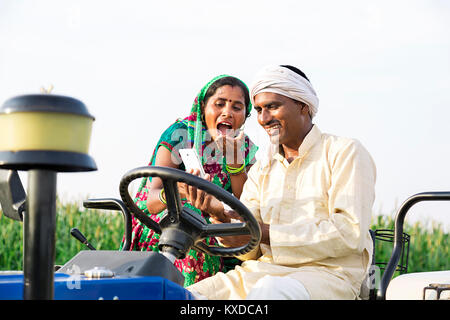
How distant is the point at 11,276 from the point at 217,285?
1072 millimetres

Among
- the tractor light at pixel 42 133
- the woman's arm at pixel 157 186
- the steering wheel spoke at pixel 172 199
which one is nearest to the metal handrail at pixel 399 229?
the steering wheel spoke at pixel 172 199

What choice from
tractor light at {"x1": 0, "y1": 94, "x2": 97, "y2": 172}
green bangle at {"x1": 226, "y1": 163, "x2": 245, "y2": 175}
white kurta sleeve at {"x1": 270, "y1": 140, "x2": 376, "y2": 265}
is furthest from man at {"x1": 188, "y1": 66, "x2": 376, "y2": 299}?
tractor light at {"x1": 0, "y1": 94, "x2": 97, "y2": 172}

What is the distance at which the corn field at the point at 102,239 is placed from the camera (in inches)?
400

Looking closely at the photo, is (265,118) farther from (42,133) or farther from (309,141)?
(42,133)

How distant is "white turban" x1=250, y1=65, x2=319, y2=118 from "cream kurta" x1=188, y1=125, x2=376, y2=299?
211mm

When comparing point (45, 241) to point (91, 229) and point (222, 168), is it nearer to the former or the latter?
point (222, 168)

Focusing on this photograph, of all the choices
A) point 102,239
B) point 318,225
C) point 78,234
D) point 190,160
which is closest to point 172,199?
point 190,160

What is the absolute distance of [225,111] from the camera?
426cm

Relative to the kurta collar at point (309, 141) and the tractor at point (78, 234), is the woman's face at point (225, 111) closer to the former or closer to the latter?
the kurta collar at point (309, 141)

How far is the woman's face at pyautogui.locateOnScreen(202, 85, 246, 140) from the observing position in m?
4.23

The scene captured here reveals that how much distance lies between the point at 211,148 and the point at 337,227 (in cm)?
148

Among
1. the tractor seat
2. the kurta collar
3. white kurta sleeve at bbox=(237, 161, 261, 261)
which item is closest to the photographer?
the tractor seat

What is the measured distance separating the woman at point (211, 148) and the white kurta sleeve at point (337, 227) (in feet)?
3.44

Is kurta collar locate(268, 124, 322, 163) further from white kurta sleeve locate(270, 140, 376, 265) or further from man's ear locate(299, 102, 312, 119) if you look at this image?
white kurta sleeve locate(270, 140, 376, 265)
